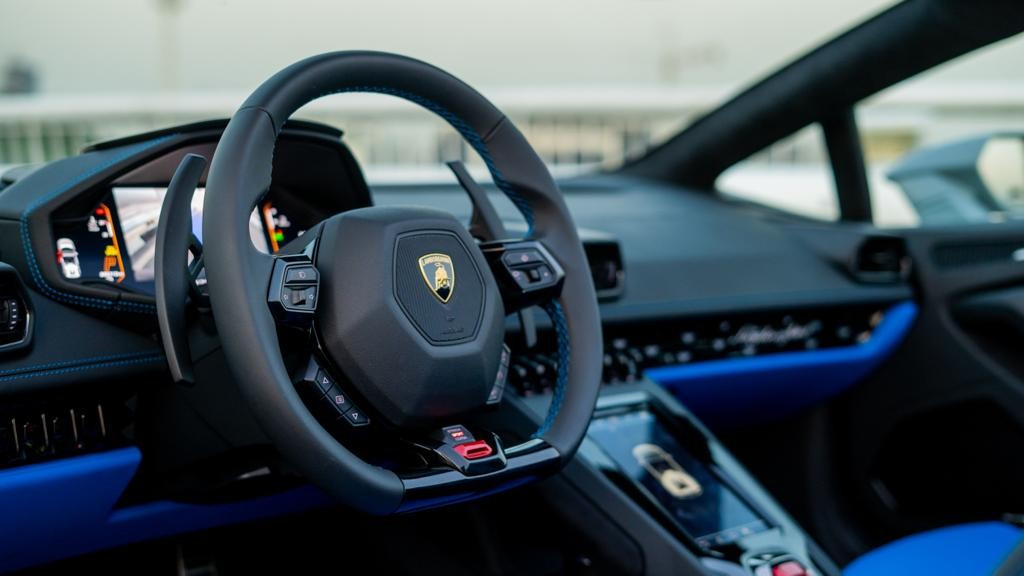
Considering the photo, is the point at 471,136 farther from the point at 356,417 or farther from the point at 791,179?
the point at 791,179

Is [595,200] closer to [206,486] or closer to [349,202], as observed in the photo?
[349,202]

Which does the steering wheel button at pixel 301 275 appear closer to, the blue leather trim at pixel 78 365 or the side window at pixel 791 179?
the blue leather trim at pixel 78 365

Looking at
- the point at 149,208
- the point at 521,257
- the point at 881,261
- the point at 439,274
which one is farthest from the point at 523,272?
the point at 881,261

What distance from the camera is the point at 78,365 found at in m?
1.39

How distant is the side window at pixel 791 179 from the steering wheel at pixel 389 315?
1618mm

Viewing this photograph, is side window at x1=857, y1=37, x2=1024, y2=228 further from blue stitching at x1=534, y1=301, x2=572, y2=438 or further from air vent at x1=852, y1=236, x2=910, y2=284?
blue stitching at x1=534, y1=301, x2=572, y2=438

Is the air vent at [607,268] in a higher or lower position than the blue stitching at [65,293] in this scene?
lower

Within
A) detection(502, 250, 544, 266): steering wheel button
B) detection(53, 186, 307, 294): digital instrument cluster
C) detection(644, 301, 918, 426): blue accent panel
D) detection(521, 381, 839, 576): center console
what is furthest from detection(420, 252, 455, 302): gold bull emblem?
detection(644, 301, 918, 426): blue accent panel

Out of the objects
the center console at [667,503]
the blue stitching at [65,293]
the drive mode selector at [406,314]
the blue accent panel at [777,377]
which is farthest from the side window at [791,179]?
the blue stitching at [65,293]

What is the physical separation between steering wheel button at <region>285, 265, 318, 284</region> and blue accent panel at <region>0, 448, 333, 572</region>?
0.56 meters

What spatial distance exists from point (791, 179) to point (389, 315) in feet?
7.06

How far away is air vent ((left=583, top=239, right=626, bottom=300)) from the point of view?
2.10 meters

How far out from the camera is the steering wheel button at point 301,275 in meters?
1.11

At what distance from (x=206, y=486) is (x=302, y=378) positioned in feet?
1.59
